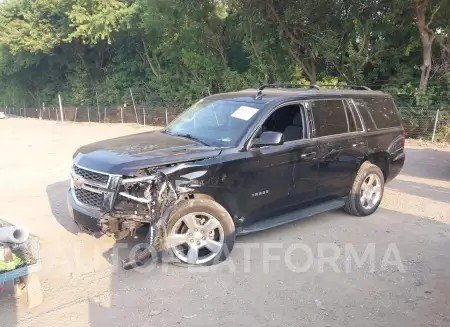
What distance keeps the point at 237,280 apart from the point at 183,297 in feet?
2.01

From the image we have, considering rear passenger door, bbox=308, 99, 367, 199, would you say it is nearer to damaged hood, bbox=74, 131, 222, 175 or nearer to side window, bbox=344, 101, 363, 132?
side window, bbox=344, 101, 363, 132

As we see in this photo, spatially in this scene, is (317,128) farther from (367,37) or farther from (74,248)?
(367,37)

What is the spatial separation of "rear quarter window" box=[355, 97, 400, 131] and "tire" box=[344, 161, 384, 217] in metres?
0.59

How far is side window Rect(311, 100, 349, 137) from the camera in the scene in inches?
215

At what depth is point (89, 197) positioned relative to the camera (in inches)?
176

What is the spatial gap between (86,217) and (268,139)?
2.13 meters

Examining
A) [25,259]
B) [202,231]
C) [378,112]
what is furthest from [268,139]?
[25,259]

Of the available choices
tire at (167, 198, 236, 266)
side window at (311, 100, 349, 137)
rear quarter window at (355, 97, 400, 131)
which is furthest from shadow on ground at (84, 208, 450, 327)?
rear quarter window at (355, 97, 400, 131)

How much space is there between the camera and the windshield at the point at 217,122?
15.9 ft

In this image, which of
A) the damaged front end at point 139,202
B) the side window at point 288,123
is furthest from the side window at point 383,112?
the damaged front end at point 139,202

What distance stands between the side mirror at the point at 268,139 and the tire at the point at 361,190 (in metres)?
1.83

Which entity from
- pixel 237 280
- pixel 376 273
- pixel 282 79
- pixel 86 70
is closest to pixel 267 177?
pixel 237 280

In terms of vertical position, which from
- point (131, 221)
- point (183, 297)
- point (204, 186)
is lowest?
point (183, 297)

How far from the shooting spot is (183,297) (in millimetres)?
3900
